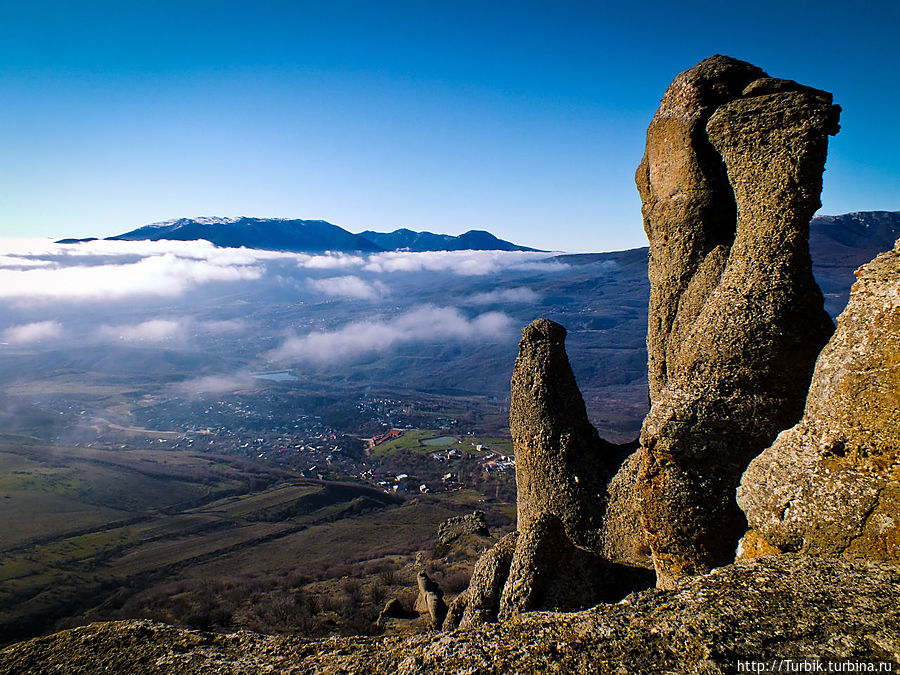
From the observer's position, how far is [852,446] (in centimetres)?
584

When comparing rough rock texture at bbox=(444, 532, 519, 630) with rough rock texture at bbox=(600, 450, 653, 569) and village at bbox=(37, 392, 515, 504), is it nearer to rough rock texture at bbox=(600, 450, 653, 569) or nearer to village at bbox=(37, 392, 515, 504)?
rough rock texture at bbox=(600, 450, 653, 569)

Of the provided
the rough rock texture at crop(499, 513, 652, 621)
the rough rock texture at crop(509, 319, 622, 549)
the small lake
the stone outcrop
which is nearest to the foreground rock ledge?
the rough rock texture at crop(499, 513, 652, 621)

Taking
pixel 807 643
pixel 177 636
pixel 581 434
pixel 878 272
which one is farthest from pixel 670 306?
pixel 177 636

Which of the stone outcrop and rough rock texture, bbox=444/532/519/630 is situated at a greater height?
rough rock texture, bbox=444/532/519/630

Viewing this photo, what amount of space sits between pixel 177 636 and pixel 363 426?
7324 inches

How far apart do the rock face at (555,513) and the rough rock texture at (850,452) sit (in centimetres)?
436

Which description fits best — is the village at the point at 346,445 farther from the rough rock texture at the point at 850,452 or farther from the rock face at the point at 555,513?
the rough rock texture at the point at 850,452

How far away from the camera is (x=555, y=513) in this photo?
13.2 meters

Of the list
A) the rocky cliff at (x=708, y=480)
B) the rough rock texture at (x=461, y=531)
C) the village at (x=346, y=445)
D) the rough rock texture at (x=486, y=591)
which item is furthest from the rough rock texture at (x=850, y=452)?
the village at (x=346, y=445)

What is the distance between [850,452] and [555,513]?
8167 millimetres

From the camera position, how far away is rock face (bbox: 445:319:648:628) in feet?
33.1

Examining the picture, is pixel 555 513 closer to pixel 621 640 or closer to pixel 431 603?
pixel 621 640

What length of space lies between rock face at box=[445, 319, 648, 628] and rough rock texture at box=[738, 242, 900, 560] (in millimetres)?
4356

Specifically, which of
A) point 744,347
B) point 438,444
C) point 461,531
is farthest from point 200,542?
point 438,444
